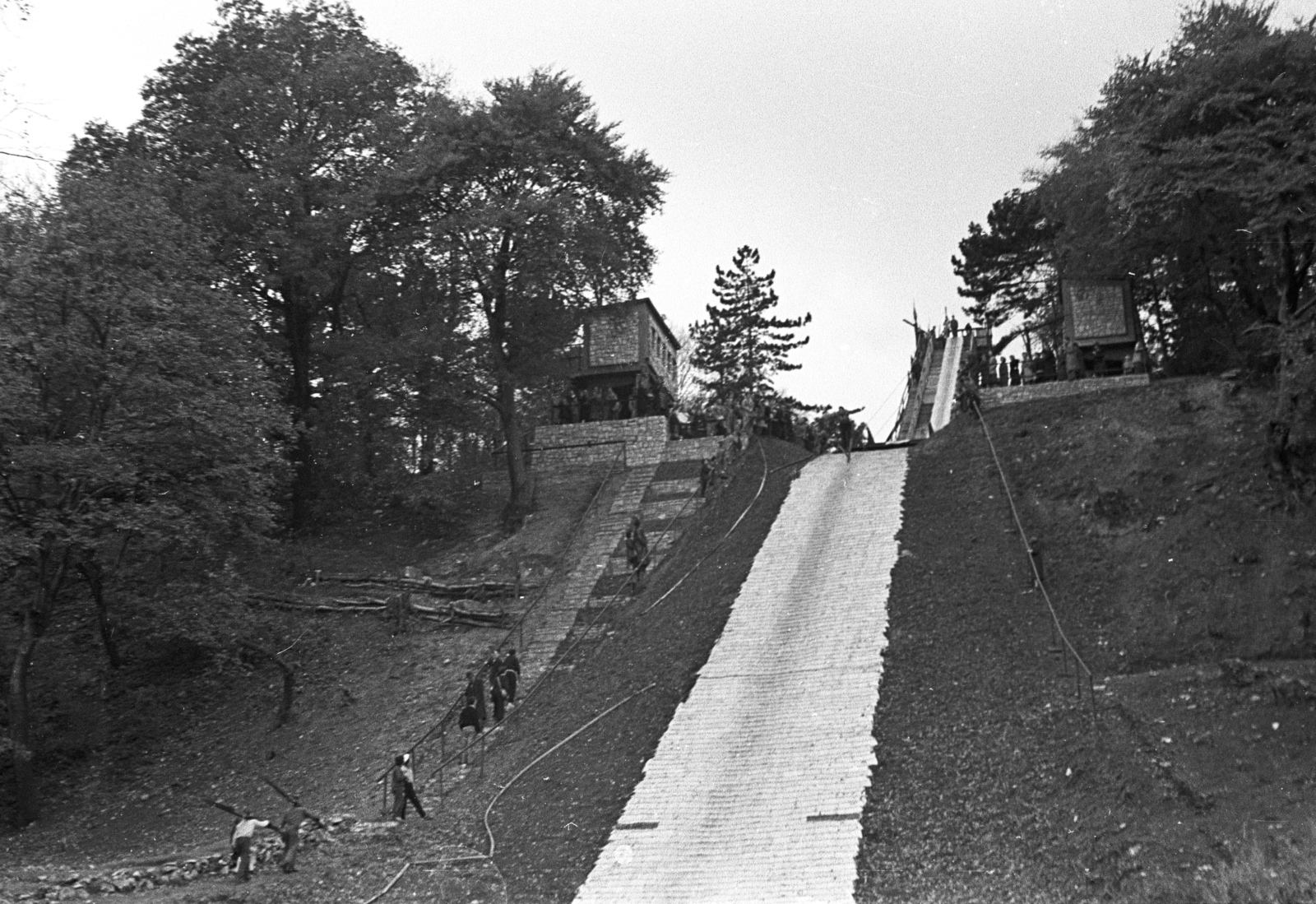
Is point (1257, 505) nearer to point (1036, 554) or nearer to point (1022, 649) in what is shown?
point (1036, 554)

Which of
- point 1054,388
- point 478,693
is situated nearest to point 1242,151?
point 1054,388

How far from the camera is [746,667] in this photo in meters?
22.8

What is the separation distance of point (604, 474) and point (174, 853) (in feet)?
67.1

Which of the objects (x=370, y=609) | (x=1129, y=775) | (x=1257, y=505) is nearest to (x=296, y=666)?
(x=370, y=609)

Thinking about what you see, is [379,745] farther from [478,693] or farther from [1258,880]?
[1258,880]

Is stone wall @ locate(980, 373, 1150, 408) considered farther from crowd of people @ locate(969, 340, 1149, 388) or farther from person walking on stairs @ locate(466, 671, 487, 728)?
person walking on stairs @ locate(466, 671, 487, 728)

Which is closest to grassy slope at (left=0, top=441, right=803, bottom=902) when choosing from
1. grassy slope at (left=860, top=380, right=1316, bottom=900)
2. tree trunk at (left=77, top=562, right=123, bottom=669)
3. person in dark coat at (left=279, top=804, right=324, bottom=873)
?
person in dark coat at (left=279, top=804, right=324, bottom=873)

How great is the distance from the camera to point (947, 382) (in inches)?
1714

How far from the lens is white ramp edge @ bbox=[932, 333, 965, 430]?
4097 centimetres

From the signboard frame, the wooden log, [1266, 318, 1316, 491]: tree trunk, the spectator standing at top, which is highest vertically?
the signboard frame

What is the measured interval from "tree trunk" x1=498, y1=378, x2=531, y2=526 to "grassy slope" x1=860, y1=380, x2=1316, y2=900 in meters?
11.9

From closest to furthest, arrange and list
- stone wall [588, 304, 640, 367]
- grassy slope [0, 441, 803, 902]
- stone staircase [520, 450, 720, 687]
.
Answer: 1. grassy slope [0, 441, 803, 902]
2. stone staircase [520, 450, 720, 687]
3. stone wall [588, 304, 640, 367]

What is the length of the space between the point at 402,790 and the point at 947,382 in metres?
28.5

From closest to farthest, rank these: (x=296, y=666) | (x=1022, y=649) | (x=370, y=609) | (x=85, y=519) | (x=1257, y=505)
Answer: (x=1022, y=649)
(x=1257, y=505)
(x=85, y=519)
(x=296, y=666)
(x=370, y=609)
